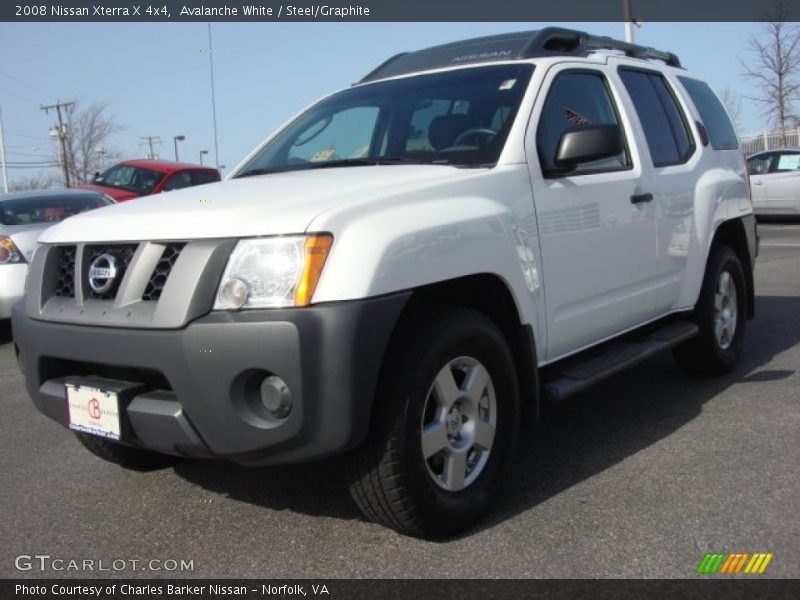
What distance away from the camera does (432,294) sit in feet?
10.00

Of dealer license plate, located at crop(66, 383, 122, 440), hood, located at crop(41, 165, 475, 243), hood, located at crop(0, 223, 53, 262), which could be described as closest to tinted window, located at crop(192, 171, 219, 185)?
hood, located at crop(0, 223, 53, 262)

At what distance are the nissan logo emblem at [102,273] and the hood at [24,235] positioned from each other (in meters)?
4.72

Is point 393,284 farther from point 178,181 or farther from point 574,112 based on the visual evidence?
point 178,181

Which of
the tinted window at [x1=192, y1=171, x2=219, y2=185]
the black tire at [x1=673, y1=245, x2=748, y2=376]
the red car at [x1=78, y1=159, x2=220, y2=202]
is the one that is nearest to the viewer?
the black tire at [x1=673, y1=245, x2=748, y2=376]

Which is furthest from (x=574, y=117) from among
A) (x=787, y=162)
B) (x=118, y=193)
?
(x=787, y=162)

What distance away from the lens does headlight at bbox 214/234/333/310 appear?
2564 mm

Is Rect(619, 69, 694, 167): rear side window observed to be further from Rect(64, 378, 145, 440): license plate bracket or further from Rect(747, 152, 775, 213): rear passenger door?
Rect(747, 152, 775, 213): rear passenger door

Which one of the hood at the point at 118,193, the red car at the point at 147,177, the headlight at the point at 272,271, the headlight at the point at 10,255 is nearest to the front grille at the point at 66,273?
the headlight at the point at 272,271

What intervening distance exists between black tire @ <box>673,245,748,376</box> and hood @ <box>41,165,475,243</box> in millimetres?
2307

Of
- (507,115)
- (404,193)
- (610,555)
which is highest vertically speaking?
(507,115)

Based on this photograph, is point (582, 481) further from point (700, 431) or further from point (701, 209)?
point (701, 209)

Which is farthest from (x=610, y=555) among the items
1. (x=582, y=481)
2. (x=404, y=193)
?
(x=404, y=193)
